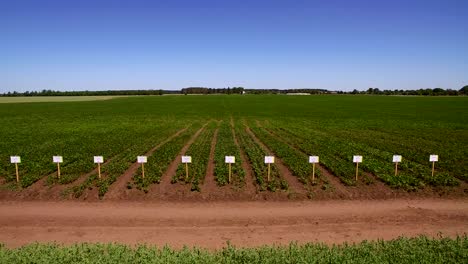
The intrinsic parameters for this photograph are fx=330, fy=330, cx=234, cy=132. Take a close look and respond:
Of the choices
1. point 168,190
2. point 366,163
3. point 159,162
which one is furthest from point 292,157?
point 168,190

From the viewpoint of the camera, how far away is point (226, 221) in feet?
42.6

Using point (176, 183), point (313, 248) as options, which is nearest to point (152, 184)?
point (176, 183)

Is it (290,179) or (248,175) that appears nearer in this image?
(290,179)

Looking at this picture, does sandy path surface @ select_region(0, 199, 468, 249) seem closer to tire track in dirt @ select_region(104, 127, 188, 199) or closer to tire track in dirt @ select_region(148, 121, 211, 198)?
tire track in dirt @ select_region(104, 127, 188, 199)

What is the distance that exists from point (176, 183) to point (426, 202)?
12049mm

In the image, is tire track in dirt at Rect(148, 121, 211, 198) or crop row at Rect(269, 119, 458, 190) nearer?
tire track in dirt at Rect(148, 121, 211, 198)

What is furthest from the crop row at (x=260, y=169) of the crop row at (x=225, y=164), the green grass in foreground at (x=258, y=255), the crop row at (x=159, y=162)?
the green grass in foreground at (x=258, y=255)

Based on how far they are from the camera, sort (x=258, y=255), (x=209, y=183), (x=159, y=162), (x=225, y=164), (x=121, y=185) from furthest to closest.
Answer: (x=159, y=162) < (x=225, y=164) < (x=209, y=183) < (x=121, y=185) < (x=258, y=255)

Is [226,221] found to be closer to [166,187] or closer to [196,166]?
[166,187]

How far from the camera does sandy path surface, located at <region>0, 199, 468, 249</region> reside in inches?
457

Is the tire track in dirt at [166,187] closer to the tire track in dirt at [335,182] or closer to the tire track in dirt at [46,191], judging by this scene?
the tire track in dirt at [46,191]

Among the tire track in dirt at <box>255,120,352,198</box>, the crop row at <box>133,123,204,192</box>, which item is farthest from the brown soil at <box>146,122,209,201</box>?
the tire track in dirt at <box>255,120,352,198</box>

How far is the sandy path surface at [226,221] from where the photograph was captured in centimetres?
1162

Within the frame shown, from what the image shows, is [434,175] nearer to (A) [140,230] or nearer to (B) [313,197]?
(B) [313,197]
